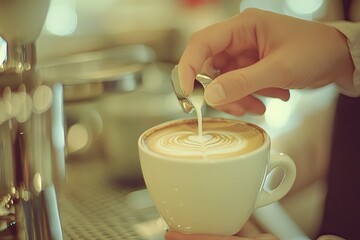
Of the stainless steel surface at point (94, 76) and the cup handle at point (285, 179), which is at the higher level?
the stainless steel surface at point (94, 76)

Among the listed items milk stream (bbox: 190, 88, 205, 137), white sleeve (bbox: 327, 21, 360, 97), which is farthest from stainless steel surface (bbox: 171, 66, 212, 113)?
white sleeve (bbox: 327, 21, 360, 97)

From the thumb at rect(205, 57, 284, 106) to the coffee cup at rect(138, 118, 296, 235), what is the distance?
4 centimetres

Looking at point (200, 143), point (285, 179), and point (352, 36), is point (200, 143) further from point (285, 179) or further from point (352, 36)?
point (352, 36)

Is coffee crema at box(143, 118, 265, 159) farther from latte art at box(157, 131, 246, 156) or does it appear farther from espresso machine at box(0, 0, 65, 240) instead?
espresso machine at box(0, 0, 65, 240)

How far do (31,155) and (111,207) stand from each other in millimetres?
130

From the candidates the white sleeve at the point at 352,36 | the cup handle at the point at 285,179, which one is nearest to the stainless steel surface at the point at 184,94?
the cup handle at the point at 285,179

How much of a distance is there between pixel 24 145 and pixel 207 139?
18cm

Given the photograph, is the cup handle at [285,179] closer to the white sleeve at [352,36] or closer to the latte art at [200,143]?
the latte art at [200,143]

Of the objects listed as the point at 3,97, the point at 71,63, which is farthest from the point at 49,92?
the point at 71,63

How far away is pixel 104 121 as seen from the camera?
794 mm

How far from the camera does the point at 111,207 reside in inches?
24.0

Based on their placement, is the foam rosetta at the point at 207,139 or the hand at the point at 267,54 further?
the hand at the point at 267,54

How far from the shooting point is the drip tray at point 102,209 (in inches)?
22.0

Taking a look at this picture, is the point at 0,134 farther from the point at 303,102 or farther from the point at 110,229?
the point at 303,102
